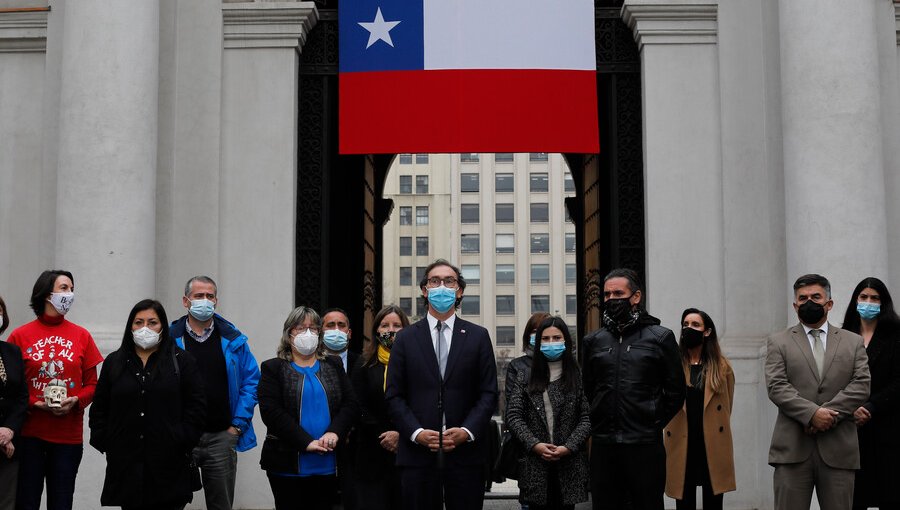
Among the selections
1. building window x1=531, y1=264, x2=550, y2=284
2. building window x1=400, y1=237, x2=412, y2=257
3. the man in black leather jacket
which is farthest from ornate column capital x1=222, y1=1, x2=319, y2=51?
building window x1=400, y1=237, x2=412, y2=257

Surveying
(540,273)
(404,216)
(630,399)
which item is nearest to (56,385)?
(630,399)

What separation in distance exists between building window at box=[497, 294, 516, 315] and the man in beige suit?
332 ft

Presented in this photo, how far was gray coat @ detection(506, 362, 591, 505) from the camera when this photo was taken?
9273 millimetres

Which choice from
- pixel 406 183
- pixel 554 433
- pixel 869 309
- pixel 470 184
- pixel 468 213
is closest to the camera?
pixel 554 433

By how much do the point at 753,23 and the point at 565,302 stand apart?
9447cm

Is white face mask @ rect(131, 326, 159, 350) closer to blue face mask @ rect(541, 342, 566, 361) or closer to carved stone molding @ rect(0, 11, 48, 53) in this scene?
blue face mask @ rect(541, 342, 566, 361)

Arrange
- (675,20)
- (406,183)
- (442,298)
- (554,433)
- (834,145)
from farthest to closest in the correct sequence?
(406,183)
(675,20)
(834,145)
(554,433)
(442,298)

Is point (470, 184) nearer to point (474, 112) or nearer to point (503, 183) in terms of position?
point (503, 183)

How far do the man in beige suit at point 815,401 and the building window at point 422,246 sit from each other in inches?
4061

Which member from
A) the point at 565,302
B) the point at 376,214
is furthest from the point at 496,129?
the point at 565,302

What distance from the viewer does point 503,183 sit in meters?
112

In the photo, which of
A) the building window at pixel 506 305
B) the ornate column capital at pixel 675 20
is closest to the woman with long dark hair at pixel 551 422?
the ornate column capital at pixel 675 20

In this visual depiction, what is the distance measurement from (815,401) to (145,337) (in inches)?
195

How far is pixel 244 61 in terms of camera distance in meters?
14.4
